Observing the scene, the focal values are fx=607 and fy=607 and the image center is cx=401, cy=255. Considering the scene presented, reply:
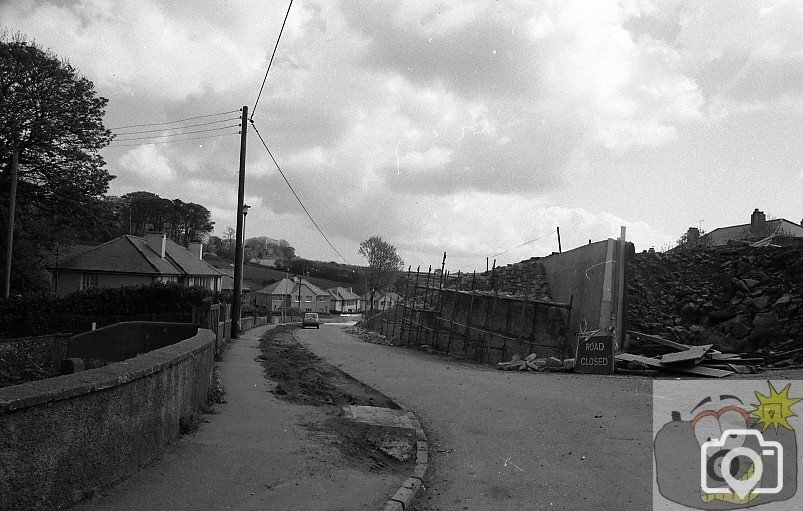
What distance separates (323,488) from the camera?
537cm

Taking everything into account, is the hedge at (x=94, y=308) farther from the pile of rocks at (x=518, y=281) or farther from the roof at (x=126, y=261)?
the pile of rocks at (x=518, y=281)

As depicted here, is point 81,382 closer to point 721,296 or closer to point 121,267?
point 721,296

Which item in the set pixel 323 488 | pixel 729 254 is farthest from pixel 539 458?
pixel 729 254

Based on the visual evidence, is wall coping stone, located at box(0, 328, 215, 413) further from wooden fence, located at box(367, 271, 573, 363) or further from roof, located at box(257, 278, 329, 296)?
roof, located at box(257, 278, 329, 296)

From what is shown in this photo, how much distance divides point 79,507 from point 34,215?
102ft

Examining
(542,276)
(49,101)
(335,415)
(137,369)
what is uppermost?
(49,101)

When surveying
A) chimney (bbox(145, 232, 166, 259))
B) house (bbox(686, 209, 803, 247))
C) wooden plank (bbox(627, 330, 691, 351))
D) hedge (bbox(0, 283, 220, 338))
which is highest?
house (bbox(686, 209, 803, 247))

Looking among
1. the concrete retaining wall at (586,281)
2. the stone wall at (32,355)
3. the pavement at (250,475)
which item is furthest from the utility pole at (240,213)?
the pavement at (250,475)

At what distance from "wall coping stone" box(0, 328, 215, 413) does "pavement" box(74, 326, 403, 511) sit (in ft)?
2.65

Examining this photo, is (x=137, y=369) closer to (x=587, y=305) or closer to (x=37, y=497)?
(x=37, y=497)

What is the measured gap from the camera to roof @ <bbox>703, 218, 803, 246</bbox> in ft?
92.9

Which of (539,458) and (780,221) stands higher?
(780,221)

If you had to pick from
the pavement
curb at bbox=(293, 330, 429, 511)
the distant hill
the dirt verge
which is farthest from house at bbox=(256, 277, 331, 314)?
curb at bbox=(293, 330, 429, 511)

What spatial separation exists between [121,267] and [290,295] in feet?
149
